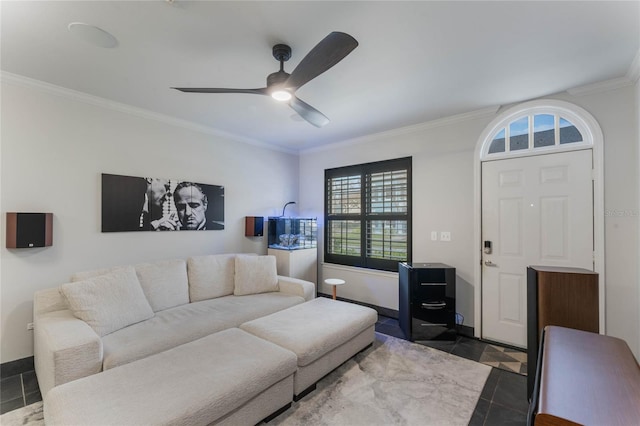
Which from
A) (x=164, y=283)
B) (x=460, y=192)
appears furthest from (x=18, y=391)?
(x=460, y=192)

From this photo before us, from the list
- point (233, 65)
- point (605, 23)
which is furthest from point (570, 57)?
point (233, 65)

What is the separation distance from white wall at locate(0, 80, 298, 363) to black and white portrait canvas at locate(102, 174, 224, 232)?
0.09 m

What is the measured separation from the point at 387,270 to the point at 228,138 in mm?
3072

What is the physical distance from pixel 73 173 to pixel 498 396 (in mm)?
4366

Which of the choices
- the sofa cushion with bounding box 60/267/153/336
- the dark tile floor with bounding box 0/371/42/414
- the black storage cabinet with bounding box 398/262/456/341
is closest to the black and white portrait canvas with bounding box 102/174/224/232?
the sofa cushion with bounding box 60/267/153/336

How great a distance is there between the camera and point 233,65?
7.60ft

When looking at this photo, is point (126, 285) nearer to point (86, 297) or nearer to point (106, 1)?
point (86, 297)

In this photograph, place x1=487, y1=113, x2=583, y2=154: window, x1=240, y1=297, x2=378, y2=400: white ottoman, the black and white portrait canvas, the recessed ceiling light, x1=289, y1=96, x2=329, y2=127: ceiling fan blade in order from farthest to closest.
Result: the black and white portrait canvas
x1=487, y1=113, x2=583, y2=154: window
x1=289, y1=96, x2=329, y2=127: ceiling fan blade
x1=240, y1=297, x2=378, y2=400: white ottoman
the recessed ceiling light

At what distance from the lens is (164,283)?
296 cm

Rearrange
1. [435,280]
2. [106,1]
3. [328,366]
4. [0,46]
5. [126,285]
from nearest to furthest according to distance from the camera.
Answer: [106,1] < [0,46] < [328,366] < [126,285] < [435,280]

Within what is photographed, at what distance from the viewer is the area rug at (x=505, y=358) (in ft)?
8.66

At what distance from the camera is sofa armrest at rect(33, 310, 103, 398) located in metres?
1.77

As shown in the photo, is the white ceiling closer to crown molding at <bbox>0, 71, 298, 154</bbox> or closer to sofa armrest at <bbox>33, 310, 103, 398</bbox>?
crown molding at <bbox>0, 71, 298, 154</bbox>

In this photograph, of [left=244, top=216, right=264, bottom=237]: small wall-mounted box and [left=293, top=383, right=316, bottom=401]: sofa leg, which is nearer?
[left=293, top=383, right=316, bottom=401]: sofa leg
